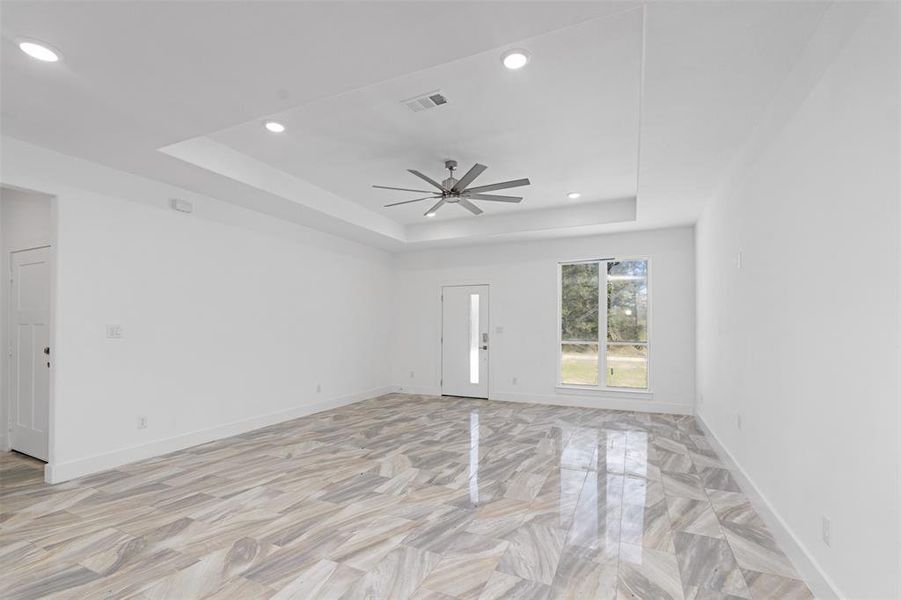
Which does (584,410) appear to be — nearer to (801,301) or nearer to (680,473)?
(680,473)

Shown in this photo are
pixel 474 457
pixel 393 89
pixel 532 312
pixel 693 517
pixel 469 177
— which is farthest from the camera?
pixel 532 312

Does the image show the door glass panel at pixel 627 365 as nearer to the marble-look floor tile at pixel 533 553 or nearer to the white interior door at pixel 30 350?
the marble-look floor tile at pixel 533 553

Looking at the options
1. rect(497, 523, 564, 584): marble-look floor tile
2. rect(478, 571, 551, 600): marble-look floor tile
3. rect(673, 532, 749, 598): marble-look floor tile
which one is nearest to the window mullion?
rect(673, 532, 749, 598): marble-look floor tile

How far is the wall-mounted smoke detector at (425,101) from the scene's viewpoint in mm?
3247

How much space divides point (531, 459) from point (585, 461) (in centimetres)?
51

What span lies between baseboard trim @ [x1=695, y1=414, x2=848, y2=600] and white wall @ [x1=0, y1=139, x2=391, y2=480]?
5.15 m

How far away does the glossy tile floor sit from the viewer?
2.27 meters

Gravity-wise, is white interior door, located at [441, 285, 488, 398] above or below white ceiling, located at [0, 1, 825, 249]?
below

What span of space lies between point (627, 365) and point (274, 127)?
5.82 m

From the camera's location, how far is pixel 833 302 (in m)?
2.03

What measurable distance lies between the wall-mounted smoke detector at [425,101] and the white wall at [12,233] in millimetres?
3767

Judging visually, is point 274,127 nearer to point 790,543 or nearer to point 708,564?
point 708,564

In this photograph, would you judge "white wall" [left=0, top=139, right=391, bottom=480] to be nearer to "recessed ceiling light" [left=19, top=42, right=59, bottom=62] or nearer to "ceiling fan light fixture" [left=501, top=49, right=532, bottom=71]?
"recessed ceiling light" [left=19, top=42, right=59, bottom=62]

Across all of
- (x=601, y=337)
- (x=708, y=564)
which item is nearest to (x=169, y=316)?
(x=708, y=564)
